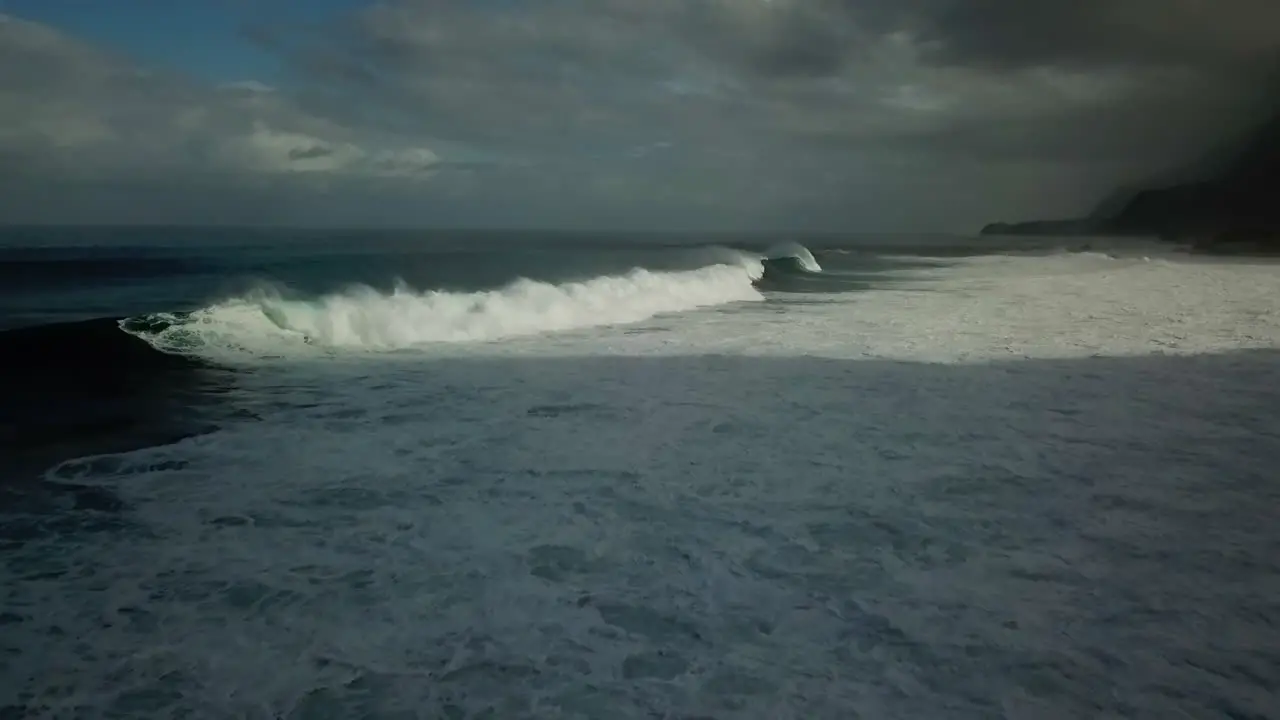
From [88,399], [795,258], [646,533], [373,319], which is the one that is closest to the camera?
[646,533]

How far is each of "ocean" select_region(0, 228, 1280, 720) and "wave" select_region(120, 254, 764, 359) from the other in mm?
995

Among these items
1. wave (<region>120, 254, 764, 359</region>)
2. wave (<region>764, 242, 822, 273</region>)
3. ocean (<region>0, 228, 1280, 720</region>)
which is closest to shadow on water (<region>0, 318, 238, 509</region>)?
ocean (<region>0, 228, 1280, 720</region>)

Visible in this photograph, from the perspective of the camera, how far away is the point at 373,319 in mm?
13695

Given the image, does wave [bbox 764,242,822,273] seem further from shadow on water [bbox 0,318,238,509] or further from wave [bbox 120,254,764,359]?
shadow on water [bbox 0,318,238,509]

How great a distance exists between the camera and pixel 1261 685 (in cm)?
303

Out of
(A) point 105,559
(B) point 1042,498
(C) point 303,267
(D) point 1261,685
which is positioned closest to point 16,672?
(A) point 105,559

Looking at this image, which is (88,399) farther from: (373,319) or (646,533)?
(646,533)

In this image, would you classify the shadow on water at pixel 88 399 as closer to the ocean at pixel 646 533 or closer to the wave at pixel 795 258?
the ocean at pixel 646 533

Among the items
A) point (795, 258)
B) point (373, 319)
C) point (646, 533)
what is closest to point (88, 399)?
point (373, 319)

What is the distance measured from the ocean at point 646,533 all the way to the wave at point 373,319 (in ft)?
Answer: 3.26

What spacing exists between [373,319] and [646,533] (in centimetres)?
1026

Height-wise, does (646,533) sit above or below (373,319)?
below

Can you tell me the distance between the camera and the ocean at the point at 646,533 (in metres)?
3.14

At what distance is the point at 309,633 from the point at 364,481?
7.56ft
